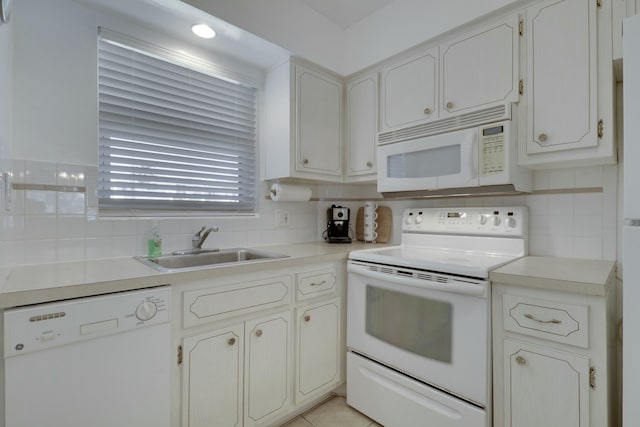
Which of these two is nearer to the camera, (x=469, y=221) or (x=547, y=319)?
(x=547, y=319)

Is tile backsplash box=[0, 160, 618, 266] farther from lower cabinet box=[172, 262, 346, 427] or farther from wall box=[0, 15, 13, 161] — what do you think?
lower cabinet box=[172, 262, 346, 427]

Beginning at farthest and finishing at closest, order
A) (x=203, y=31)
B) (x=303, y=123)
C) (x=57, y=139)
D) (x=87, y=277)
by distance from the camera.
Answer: (x=303, y=123), (x=203, y=31), (x=57, y=139), (x=87, y=277)

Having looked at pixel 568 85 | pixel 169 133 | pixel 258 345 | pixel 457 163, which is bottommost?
pixel 258 345

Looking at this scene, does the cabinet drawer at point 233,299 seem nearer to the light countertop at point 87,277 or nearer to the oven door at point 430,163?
the light countertop at point 87,277

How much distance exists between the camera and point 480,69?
5.40 ft

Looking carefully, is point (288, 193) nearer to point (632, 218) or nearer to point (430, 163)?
point (430, 163)

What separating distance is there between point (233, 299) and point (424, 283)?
888 mm

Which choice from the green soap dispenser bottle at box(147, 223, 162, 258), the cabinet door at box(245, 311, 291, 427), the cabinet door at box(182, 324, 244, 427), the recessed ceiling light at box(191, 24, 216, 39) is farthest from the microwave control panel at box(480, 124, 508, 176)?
the green soap dispenser bottle at box(147, 223, 162, 258)

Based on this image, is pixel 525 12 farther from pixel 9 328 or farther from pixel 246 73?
pixel 9 328

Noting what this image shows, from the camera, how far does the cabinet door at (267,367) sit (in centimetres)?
147

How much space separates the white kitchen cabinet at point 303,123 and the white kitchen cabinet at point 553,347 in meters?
1.27

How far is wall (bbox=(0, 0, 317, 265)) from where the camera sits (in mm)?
1365

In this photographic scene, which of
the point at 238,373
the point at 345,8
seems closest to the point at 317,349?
the point at 238,373

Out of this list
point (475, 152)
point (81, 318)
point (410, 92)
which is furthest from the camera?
point (410, 92)
